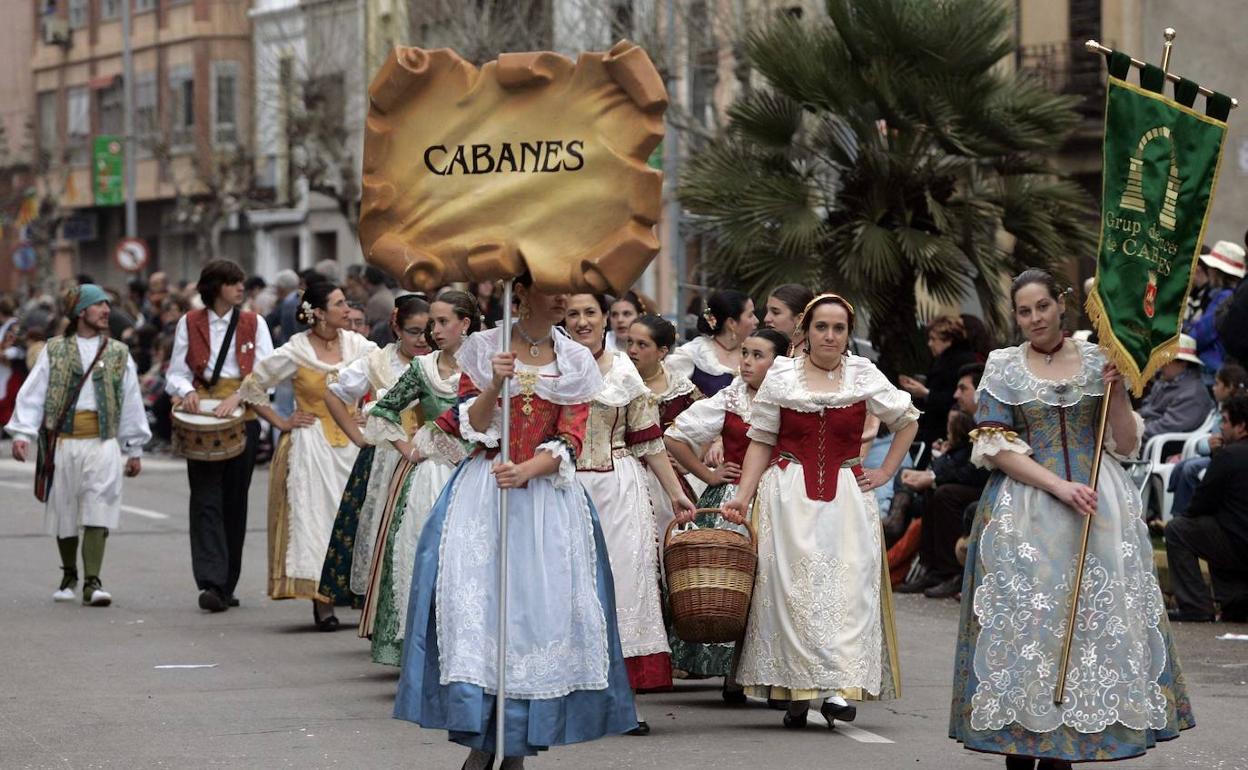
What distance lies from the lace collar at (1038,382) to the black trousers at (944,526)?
242 inches

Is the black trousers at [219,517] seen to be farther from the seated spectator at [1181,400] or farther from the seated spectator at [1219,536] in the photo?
the seated spectator at [1181,400]

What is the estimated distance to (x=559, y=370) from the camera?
8.11 m

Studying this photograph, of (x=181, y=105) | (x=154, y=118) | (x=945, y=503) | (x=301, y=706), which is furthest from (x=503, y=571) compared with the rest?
(x=154, y=118)

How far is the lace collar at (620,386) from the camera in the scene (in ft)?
32.3

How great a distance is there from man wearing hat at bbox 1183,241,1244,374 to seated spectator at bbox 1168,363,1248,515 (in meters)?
0.78

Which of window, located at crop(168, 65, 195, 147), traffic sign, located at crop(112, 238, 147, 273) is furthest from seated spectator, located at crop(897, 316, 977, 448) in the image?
window, located at crop(168, 65, 195, 147)

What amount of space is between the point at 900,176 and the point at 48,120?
152 feet

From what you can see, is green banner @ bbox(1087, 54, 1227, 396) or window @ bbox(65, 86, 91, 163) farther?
window @ bbox(65, 86, 91, 163)

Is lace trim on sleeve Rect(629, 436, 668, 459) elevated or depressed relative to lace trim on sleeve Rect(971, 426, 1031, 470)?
depressed

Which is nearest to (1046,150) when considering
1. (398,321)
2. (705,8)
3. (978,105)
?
(978,105)

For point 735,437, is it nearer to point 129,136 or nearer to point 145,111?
point 129,136

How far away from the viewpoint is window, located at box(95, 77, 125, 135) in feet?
183

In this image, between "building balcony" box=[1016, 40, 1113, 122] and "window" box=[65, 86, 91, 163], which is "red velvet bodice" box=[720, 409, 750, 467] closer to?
"building balcony" box=[1016, 40, 1113, 122]

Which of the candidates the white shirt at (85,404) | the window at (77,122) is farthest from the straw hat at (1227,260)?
the window at (77,122)
